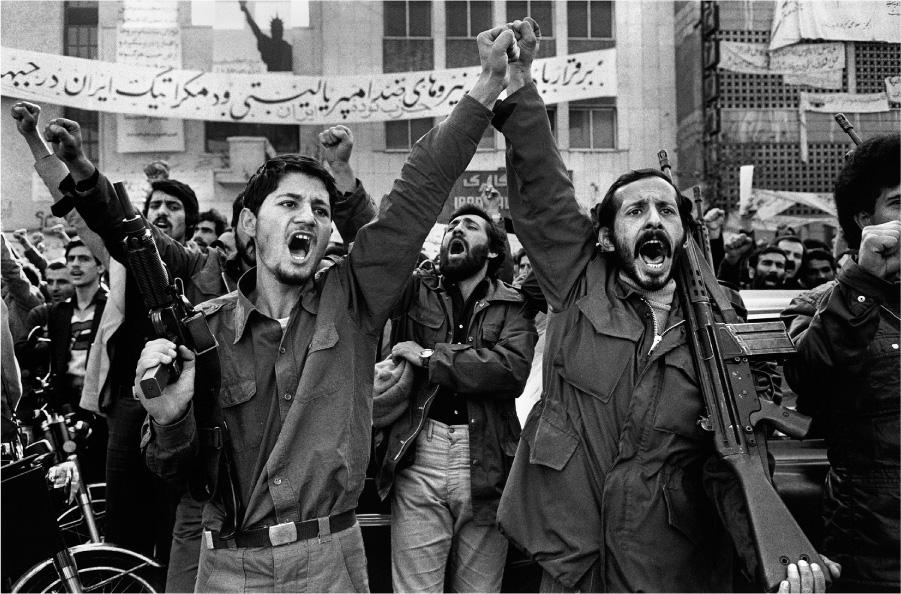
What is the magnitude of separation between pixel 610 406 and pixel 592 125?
21.1 m

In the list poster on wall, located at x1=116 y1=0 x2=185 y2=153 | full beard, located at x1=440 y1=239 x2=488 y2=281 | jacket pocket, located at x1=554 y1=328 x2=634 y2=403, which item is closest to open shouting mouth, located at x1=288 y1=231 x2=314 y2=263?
jacket pocket, located at x1=554 y1=328 x2=634 y2=403

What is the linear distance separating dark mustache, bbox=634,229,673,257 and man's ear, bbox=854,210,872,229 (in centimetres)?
82

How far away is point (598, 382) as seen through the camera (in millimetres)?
2697

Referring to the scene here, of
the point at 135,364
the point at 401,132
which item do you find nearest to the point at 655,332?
the point at 135,364

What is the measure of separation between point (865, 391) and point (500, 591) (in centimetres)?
198

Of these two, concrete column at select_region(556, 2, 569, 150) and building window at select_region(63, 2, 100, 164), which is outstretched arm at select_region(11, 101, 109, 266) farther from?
building window at select_region(63, 2, 100, 164)

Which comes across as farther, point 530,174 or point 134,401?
point 134,401

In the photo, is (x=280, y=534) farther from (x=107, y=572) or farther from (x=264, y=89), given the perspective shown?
(x=264, y=89)

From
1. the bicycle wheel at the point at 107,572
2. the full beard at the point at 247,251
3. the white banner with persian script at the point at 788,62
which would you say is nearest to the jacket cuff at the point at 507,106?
the full beard at the point at 247,251

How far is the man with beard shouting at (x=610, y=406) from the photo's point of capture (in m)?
2.59

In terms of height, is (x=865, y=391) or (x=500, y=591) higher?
(x=865, y=391)

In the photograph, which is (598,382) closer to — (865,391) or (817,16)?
(865,391)

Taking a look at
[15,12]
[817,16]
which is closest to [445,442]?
[817,16]

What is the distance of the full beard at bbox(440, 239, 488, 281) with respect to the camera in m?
4.26
